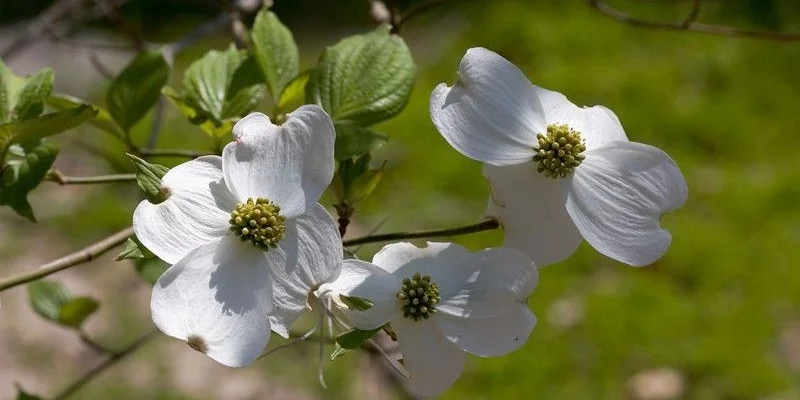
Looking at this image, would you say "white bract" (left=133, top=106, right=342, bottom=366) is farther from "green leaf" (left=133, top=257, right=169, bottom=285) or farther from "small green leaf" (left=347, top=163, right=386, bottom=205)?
"green leaf" (left=133, top=257, right=169, bottom=285)

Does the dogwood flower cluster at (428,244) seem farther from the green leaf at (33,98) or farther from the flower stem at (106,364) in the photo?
the flower stem at (106,364)

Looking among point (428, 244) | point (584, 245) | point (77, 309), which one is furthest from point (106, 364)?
point (584, 245)

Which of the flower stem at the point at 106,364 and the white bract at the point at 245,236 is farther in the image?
the flower stem at the point at 106,364

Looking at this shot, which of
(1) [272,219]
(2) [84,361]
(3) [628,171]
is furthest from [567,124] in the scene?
(2) [84,361]

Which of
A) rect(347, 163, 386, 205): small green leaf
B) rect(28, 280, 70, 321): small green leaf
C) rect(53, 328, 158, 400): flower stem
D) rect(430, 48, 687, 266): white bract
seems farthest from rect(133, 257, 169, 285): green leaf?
rect(430, 48, 687, 266): white bract

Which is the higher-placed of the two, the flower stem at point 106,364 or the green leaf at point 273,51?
the green leaf at point 273,51

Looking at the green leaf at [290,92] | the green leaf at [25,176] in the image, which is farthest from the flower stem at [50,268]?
the green leaf at [290,92]

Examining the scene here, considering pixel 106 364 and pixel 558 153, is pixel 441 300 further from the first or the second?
pixel 106 364
